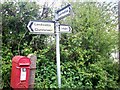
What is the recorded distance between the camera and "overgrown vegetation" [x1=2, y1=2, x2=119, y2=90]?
434 centimetres

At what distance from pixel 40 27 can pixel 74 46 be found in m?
1.40

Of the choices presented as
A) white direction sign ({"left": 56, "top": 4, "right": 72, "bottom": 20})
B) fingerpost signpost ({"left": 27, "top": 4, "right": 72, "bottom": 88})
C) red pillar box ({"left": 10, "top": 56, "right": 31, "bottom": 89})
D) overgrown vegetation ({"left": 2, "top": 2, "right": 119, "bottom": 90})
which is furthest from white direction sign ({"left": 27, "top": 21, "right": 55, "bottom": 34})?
overgrown vegetation ({"left": 2, "top": 2, "right": 119, "bottom": 90})

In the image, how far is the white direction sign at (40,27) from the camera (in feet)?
11.8

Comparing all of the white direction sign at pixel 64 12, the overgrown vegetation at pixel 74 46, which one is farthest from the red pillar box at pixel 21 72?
the white direction sign at pixel 64 12

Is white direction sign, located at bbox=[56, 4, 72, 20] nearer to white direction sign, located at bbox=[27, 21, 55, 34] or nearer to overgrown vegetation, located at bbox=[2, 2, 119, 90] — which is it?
white direction sign, located at bbox=[27, 21, 55, 34]

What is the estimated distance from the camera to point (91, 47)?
4.97 metres

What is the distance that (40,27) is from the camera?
3666 millimetres

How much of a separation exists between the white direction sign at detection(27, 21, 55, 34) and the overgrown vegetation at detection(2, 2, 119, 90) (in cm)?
81

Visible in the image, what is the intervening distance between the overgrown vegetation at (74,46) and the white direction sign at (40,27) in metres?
0.81

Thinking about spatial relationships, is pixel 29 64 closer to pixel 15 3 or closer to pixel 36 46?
pixel 36 46

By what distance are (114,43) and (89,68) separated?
100 centimetres

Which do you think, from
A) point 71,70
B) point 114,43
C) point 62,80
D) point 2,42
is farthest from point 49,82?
point 114,43

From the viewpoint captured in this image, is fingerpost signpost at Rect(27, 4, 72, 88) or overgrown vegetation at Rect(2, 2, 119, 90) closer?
fingerpost signpost at Rect(27, 4, 72, 88)

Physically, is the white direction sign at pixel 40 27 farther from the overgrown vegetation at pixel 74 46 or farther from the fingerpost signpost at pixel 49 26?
the overgrown vegetation at pixel 74 46
